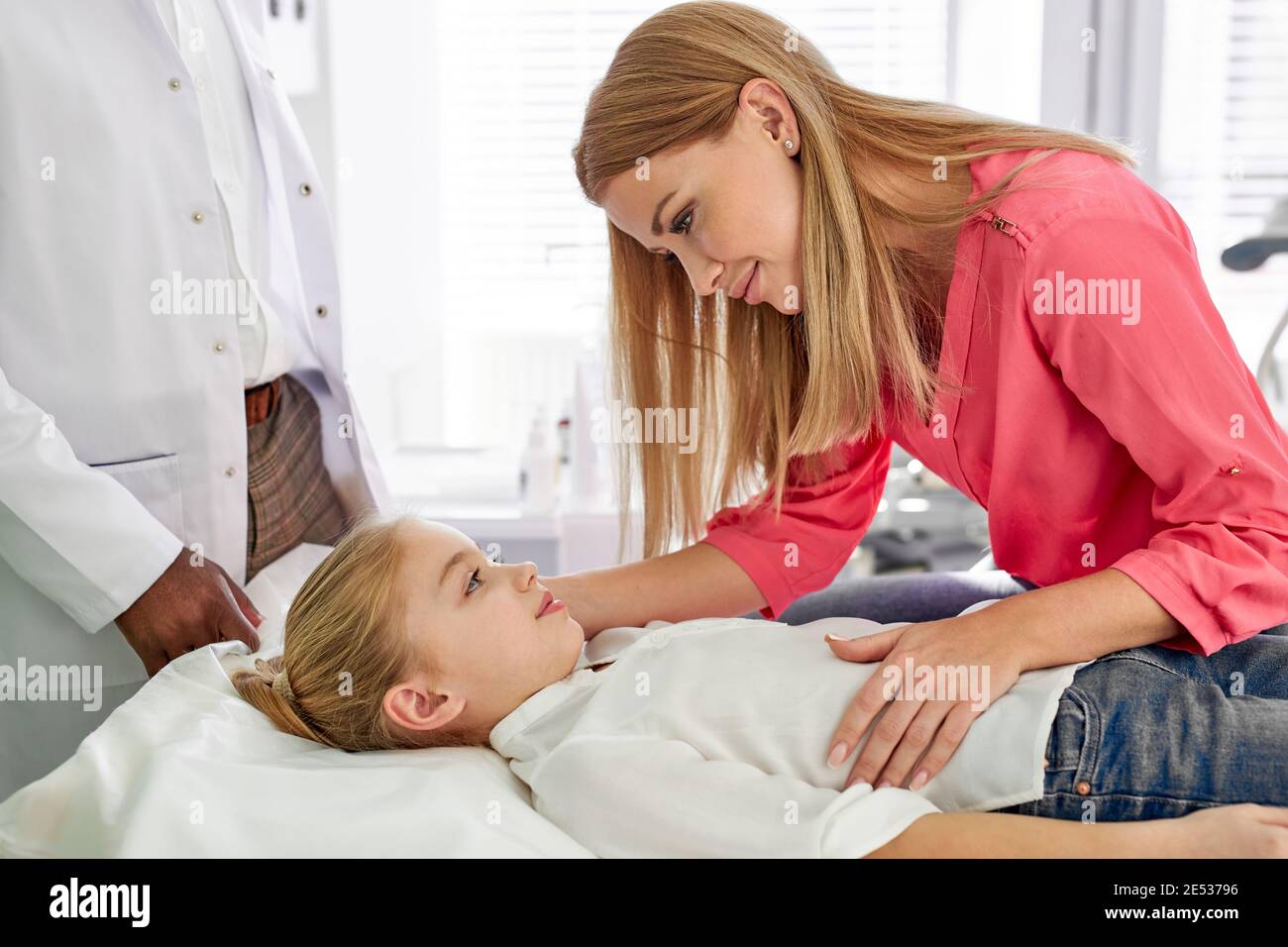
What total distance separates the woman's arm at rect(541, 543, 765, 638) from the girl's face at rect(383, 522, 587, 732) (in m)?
0.16

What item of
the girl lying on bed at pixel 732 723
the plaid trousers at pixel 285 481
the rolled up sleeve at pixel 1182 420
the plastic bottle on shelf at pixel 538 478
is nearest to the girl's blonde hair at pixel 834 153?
the rolled up sleeve at pixel 1182 420

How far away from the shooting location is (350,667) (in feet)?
3.61

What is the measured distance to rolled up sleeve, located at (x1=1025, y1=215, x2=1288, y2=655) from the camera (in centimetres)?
98

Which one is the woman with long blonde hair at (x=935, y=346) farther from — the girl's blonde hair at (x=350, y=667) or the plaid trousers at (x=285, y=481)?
the plaid trousers at (x=285, y=481)

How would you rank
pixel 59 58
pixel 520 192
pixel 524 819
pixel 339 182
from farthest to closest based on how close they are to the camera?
pixel 520 192, pixel 339 182, pixel 59 58, pixel 524 819

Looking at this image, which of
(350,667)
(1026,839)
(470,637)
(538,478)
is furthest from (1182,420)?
(538,478)

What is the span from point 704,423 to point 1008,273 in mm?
459

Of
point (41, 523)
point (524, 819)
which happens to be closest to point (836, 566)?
point (524, 819)

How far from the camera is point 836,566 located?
1471mm

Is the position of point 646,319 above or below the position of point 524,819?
above

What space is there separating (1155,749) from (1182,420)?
0.29m

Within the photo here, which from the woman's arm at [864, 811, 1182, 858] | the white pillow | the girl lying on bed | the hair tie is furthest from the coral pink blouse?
the hair tie

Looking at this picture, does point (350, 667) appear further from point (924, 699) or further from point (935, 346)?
point (935, 346)
